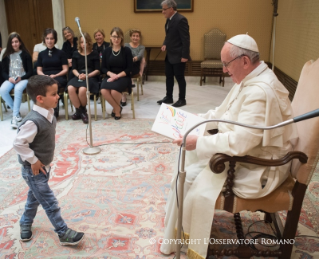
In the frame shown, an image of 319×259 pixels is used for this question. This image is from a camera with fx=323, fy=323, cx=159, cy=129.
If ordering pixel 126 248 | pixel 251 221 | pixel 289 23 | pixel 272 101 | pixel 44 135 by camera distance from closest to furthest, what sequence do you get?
Answer: pixel 272 101
pixel 44 135
pixel 126 248
pixel 251 221
pixel 289 23

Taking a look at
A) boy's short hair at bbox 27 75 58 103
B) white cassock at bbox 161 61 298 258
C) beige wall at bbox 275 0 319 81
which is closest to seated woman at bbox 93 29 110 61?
beige wall at bbox 275 0 319 81

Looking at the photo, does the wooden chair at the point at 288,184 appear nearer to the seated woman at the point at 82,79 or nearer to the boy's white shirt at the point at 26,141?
the boy's white shirt at the point at 26,141

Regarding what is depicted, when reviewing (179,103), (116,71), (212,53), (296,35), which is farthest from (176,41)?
(212,53)

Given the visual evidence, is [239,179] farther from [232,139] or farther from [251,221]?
[251,221]

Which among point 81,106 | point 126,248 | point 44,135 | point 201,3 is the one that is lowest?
point 126,248

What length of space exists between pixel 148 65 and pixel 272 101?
21.1 ft

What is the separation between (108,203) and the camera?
2.72m

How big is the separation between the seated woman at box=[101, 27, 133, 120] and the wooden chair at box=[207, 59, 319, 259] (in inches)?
124

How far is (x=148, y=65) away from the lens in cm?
798

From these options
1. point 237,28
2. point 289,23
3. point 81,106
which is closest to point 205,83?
point 237,28

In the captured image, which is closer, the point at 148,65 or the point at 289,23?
the point at 289,23

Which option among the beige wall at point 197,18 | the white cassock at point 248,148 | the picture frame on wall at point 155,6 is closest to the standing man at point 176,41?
the picture frame on wall at point 155,6

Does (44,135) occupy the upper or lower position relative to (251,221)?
upper

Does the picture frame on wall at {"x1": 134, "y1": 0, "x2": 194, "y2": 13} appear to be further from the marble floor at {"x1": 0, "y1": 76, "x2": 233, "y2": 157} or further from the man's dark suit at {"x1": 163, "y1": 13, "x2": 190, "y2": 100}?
the man's dark suit at {"x1": 163, "y1": 13, "x2": 190, "y2": 100}
